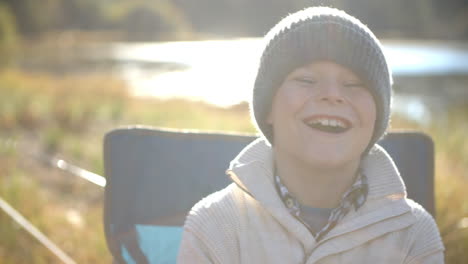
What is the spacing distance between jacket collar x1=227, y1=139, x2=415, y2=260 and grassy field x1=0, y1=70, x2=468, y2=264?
4.03 ft

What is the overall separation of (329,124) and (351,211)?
0.27 m

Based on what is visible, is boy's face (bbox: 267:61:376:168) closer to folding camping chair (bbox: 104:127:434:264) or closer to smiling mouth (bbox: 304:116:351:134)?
smiling mouth (bbox: 304:116:351:134)

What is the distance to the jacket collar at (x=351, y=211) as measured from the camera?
5.54 ft

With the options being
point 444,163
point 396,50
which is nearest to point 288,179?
point 444,163

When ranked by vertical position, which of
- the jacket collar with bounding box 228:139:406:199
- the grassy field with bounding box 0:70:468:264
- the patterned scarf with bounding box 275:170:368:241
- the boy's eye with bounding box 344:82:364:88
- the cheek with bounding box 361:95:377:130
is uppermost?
the boy's eye with bounding box 344:82:364:88

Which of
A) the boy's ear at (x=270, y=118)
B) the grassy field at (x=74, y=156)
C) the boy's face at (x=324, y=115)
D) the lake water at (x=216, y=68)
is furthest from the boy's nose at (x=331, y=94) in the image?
the lake water at (x=216, y=68)

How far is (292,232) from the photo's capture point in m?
1.69

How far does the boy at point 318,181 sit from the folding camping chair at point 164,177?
24.5 inches

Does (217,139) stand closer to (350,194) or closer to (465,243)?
(350,194)

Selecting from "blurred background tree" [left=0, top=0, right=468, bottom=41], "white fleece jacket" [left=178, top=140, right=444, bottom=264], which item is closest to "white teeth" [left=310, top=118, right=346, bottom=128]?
"white fleece jacket" [left=178, top=140, right=444, bottom=264]

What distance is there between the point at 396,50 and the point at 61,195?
1727 inches

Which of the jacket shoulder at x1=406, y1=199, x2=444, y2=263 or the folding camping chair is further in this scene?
the folding camping chair

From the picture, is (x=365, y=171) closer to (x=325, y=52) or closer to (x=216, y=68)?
(x=325, y=52)

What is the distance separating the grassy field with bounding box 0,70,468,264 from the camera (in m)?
3.43
